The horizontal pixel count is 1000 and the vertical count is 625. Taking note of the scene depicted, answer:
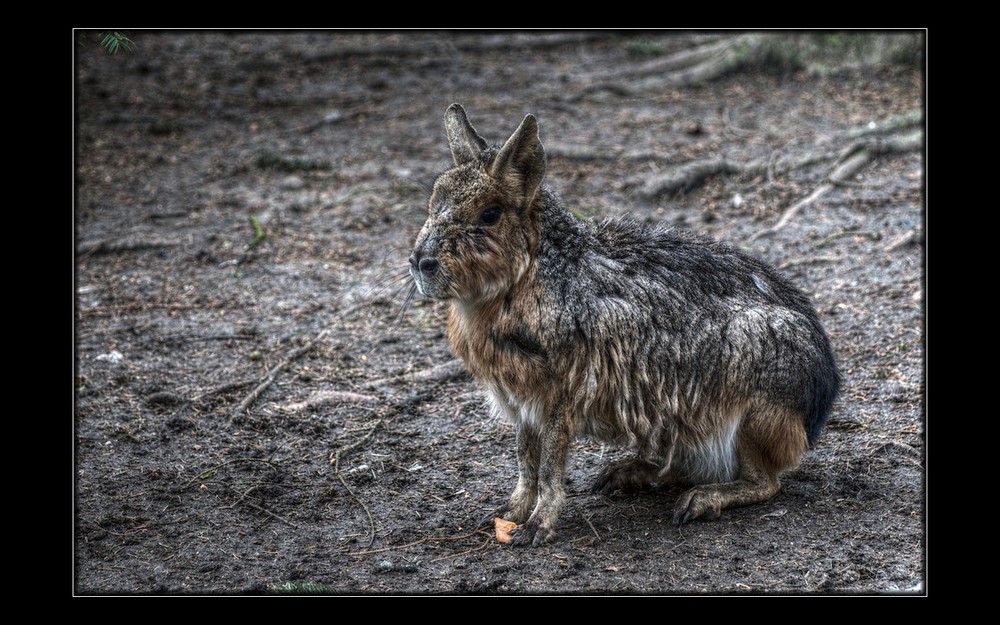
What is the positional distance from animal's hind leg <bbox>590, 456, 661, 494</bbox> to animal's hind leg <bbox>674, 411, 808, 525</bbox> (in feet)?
1.16

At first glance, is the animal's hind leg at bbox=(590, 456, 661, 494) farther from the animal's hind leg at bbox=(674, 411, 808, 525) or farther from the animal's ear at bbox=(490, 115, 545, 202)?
the animal's ear at bbox=(490, 115, 545, 202)

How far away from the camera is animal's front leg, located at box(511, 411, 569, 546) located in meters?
5.30

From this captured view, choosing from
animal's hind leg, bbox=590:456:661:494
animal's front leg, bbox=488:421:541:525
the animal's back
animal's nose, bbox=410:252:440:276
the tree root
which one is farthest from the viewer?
the tree root

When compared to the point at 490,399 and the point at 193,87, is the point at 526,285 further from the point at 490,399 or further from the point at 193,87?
the point at 193,87

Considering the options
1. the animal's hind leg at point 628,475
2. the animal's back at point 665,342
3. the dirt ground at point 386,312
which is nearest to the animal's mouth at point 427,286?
the animal's back at point 665,342

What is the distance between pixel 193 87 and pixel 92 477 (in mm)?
9499

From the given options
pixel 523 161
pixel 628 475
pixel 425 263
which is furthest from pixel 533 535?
pixel 523 161

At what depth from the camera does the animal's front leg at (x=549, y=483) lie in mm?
5301

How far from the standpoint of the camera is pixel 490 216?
5.11 m

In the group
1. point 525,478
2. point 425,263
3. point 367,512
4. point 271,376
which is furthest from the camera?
point 271,376

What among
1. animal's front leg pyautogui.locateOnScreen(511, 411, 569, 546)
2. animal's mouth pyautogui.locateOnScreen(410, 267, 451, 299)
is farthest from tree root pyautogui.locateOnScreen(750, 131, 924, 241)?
animal's mouth pyautogui.locateOnScreen(410, 267, 451, 299)

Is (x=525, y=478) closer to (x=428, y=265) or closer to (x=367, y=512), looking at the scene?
(x=367, y=512)

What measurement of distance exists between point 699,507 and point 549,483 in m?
0.80

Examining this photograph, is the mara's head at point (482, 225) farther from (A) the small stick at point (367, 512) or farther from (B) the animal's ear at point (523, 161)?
(A) the small stick at point (367, 512)
